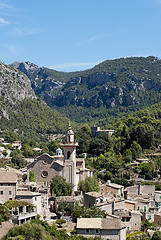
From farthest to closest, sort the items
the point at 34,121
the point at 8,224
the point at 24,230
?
the point at 34,121, the point at 8,224, the point at 24,230

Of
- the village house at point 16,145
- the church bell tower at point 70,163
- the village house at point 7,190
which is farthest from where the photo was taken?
the village house at point 16,145

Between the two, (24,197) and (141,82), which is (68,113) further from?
(24,197)

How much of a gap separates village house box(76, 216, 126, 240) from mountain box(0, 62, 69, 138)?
281 ft

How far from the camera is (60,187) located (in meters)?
42.5

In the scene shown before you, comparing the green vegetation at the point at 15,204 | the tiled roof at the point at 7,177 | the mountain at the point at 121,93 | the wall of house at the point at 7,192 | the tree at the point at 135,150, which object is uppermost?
the mountain at the point at 121,93

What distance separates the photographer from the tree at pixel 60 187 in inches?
1654

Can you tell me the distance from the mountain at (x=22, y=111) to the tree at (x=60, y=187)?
76.3m

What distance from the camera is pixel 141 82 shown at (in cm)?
17688

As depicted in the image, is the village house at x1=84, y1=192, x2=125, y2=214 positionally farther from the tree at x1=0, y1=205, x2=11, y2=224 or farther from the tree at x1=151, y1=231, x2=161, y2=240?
the tree at x1=0, y1=205, x2=11, y2=224

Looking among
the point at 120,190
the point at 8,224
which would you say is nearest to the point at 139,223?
the point at 120,190

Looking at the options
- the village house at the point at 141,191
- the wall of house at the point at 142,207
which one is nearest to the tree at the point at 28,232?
the wall of house at the point at 142,207

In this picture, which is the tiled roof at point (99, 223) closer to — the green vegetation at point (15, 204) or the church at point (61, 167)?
the green vegetation at point (15, 204)

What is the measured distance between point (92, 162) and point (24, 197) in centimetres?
3830

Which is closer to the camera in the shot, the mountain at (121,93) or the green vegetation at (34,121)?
the green vegetation at (34,121)
